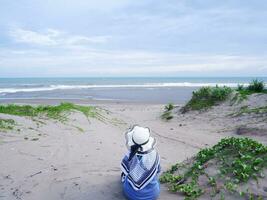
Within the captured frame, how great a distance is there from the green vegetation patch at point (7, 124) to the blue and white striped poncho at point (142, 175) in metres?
4.68

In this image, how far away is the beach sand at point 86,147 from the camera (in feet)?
15.2

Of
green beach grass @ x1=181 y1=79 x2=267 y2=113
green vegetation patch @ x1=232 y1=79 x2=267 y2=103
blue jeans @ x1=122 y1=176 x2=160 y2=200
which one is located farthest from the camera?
green beach grass @ x1=181 y1=79 x2=267 y2=113

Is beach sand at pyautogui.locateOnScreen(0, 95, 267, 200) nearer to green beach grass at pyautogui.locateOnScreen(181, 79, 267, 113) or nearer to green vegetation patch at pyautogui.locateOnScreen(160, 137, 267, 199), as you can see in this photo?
green vegetation patch at pyautogui.locateOnScreen(160, 137, 267, 199)

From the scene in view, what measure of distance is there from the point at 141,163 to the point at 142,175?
0.15 m

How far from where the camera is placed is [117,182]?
480 cm

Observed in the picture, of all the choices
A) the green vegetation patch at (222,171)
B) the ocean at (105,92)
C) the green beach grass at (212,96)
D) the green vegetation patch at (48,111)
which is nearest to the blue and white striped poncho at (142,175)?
the green vegetation patch at (222,171)

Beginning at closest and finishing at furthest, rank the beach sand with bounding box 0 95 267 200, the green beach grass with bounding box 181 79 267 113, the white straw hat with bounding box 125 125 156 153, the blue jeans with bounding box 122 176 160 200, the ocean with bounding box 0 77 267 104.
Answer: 1. the white straw hat with bounding box 125 125 156 153
2. the blue jeans with bounding box 122 176 160 200
3. the beach sand with bounding box 0 95 267 200
4. the green beach grass with bounding box 181 79 267 113
5. the ocean with bounding box 0 77 267 104

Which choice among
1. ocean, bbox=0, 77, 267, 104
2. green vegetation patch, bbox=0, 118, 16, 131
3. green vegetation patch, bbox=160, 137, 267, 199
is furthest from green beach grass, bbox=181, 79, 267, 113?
green vegetation patch, bbox=160, 137, 267, 199

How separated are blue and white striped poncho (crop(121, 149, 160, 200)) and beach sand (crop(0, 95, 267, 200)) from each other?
13.9 inches

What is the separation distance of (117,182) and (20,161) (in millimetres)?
2159

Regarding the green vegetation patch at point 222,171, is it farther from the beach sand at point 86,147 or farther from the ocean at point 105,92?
the ocean at point 105,92

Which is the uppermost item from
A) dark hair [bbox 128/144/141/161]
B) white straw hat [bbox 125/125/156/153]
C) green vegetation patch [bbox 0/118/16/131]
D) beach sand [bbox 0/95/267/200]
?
white straw hat [bbox 125/125/156/153]

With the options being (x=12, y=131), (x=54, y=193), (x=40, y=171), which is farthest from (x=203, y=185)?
(x=12, y=131)

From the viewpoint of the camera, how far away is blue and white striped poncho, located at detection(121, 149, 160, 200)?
3889 mm
